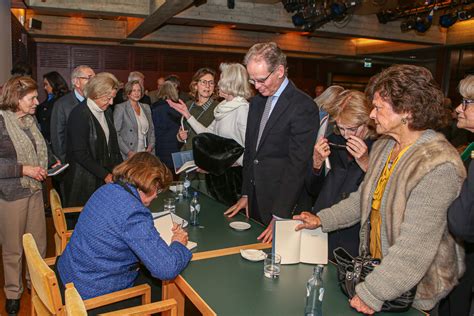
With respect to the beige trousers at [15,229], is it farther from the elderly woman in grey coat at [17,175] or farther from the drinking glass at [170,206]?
the drinking glass at [170,206]

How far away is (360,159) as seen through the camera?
219cm

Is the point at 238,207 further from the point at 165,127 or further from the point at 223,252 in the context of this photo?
the point at 165,127

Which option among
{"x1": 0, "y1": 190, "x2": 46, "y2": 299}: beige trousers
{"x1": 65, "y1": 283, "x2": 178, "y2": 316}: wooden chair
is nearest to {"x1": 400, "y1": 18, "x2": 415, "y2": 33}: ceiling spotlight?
{"x1": 0, "y1": 190, "x2": 46, "y2": 299}: beige trousers

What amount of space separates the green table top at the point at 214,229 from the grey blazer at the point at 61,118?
1757 mm

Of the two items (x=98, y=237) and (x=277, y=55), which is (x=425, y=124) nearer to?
(x=277, y=55)

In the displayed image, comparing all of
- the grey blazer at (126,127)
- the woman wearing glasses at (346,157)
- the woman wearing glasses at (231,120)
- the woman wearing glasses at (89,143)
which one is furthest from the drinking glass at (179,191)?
the grey blazer at (126,127)

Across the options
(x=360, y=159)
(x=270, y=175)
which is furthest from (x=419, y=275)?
(x=270, y=175)

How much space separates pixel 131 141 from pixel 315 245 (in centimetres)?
303

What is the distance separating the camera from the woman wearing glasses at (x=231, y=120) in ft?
10.5

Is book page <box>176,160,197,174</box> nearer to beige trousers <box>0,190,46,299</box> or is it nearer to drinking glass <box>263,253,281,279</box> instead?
beige trousers <box>0,190,46,299</box>

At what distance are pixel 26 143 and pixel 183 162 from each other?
1.13 metres

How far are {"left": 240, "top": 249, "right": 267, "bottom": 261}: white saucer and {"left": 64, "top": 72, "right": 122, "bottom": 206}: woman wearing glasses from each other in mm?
1719

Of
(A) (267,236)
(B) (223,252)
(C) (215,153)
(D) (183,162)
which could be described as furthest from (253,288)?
(D) (183,162)

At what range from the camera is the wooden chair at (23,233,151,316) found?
1.65 m
